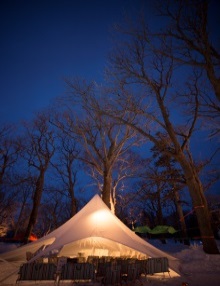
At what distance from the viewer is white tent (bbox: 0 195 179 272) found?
696 cm

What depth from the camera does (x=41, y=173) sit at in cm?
1912

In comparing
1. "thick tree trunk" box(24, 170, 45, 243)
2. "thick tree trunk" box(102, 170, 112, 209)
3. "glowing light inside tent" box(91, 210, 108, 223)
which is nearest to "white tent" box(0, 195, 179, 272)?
"glowing light inside tent" box(91, 210, 108, 223)

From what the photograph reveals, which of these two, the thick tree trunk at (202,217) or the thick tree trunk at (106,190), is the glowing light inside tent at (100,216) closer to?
the thick tree trunk at (202,217)

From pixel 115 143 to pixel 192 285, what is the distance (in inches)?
417

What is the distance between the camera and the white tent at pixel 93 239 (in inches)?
274

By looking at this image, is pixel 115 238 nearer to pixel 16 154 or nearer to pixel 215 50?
pixel 215 50

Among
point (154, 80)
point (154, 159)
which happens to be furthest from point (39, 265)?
point (154, 159)

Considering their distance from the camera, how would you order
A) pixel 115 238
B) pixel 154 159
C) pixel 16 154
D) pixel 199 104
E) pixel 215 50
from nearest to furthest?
1. pixel 115 238
2. pixel 215 50
3. pixel 199 104
4. pixel 16 154
5. pixel 154 159

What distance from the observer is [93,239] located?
401 inches

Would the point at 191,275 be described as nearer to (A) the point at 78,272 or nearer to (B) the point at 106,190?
(A) the point at 78,272

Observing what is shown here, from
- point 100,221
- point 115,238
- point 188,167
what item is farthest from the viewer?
point 188,167

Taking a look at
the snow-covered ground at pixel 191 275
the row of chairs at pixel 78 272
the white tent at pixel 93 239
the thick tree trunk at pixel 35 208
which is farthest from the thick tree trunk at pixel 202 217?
the thick tree trunk at pixel 35 208

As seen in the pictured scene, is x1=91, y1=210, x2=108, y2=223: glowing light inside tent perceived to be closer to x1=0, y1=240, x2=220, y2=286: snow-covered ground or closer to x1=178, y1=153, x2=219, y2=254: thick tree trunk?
x1=0, y1=240, x2=220, y2=286: snow-covered ground

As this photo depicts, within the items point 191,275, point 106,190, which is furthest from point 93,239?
point 191,275
